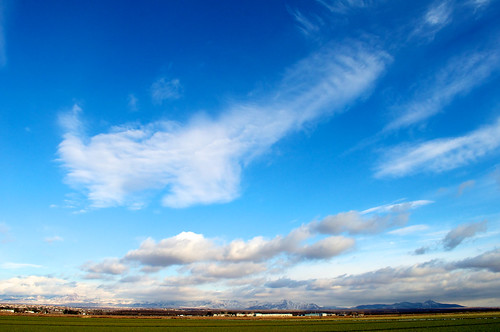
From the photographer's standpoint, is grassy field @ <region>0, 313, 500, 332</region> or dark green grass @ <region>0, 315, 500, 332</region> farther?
grassy field @ <region>0, 313, 500, 332</region>

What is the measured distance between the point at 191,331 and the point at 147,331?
1021 centimetres

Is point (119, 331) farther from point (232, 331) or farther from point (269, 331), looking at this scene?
point (269, 331)

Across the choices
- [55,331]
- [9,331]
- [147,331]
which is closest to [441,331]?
[147,331]

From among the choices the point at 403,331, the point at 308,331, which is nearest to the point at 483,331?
the point at 403,331

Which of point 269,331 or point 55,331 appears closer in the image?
point 55,331

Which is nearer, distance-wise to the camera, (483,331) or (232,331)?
(483,331)

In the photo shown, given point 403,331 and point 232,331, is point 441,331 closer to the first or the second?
point 403,331

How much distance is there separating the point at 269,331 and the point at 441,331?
→ 3737 centimetres

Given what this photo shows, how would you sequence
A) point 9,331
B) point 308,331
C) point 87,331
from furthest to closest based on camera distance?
point 308,331 → point 87,331 → point 9,331

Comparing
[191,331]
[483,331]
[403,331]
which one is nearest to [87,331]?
[191,331]

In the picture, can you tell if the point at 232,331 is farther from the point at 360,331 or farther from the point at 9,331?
the point at 9,331

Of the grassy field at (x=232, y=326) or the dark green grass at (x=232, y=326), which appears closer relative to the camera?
the dark green grass at (x=232, y=326)

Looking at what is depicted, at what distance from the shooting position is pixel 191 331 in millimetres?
77312

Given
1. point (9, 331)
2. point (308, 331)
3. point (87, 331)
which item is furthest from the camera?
point (308, 331)
